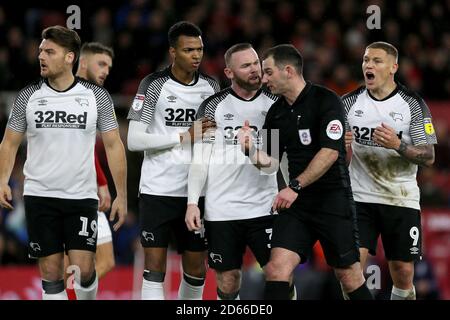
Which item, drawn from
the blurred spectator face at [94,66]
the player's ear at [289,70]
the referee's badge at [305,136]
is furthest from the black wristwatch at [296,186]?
the blurred spectator face at [94,66]

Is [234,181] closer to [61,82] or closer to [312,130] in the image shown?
[312,130]

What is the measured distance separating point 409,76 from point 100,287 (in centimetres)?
683

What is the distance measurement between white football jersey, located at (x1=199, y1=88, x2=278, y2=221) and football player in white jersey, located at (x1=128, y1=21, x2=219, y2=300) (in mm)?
306

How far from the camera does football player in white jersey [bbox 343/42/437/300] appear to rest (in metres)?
8.77

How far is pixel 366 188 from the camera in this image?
349 inches

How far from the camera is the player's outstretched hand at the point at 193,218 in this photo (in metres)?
8.20

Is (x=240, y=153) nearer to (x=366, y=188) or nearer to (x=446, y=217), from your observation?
(x=366, y=188)

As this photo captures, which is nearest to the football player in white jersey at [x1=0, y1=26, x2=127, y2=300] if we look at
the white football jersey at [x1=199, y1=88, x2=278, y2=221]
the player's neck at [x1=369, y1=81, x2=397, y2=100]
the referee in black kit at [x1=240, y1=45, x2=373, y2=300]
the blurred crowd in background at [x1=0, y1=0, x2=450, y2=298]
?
the white football jersey at [x1=199, y1=88, x2=278, y2=221]

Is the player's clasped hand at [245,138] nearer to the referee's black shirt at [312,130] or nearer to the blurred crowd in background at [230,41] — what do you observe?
the referee's black shirt at [312,130]

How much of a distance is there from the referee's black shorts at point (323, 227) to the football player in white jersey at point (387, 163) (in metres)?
0.84

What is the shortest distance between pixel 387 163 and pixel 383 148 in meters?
0.14

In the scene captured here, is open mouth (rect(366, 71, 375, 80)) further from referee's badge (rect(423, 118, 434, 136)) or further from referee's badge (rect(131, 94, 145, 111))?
referee's badge (rect(131, 94, 145, 111))
